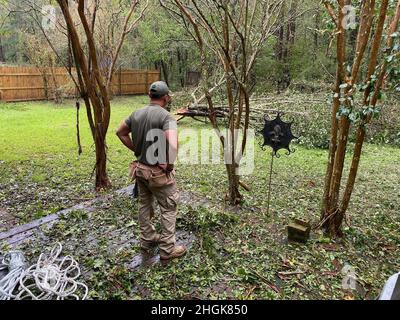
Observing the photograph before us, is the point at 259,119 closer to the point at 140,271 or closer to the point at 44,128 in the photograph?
the point at 44,128

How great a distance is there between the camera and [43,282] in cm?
240

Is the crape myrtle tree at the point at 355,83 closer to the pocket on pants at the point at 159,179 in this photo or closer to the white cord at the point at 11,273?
the pocket on pants at the point at 159,179

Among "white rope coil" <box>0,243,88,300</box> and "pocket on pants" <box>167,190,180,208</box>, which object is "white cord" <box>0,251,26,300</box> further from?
"pocket on pants" <box>167,190,180,208</box>

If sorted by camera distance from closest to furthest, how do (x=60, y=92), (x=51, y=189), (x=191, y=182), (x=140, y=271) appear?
(x=140, y=271) < (x=51, y=189) < (x=191, y=182) < (x=60, y=92)

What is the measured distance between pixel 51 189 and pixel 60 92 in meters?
11.5

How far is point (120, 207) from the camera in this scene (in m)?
4.13

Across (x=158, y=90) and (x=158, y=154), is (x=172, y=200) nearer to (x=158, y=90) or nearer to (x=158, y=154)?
(x=158, y=154)

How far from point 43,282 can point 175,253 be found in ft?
3.56

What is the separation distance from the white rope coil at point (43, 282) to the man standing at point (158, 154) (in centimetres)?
74

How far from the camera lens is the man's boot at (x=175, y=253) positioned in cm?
293

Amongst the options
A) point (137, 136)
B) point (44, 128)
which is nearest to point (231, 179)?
point (137, 136)

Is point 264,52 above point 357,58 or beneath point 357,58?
above

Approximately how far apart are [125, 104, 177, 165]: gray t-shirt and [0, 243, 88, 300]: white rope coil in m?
1.09

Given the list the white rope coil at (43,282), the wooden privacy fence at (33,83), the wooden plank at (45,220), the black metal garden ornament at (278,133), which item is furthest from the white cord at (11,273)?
the wooden privacy fence at (33,83)
